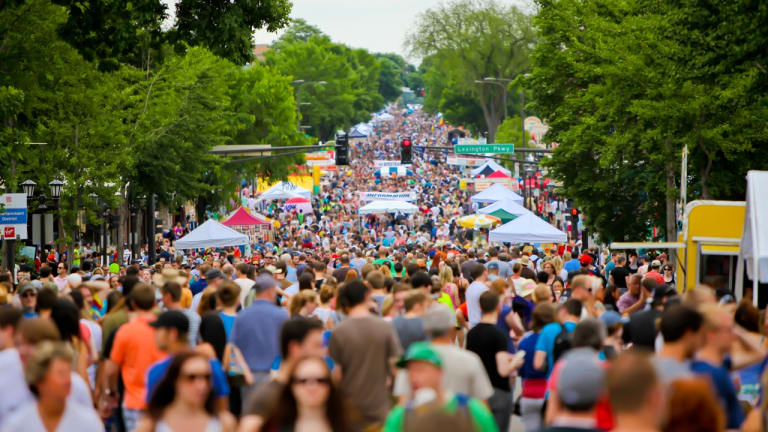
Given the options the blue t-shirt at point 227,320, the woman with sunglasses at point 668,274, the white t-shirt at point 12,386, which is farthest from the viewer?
the woman with sunglasses at point 668,274

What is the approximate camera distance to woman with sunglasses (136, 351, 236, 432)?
623 centimetres

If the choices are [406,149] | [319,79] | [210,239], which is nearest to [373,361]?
[210,239]

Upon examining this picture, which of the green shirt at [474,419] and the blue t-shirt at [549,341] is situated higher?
the green shirt at [474,419]

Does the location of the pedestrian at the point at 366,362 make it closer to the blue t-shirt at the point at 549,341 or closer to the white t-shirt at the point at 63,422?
the blue t-shirt at the point at 549,341

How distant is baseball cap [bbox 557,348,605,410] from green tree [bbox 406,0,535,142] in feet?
314

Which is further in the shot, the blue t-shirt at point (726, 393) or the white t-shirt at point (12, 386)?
the white t-shirt at point (12, 386)

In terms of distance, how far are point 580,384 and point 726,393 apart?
1632mm

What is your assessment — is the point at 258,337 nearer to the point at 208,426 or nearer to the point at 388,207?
the point at 208,426

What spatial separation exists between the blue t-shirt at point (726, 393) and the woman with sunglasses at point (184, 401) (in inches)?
104

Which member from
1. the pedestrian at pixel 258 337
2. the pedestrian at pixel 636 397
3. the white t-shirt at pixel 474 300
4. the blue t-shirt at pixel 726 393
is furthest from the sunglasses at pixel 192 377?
the white t-shirt at pixel 474 300

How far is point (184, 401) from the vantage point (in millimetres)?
6258

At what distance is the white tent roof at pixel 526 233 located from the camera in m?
31.5

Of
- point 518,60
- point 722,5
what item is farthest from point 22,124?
point 518,60

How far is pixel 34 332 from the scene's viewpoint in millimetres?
7926
